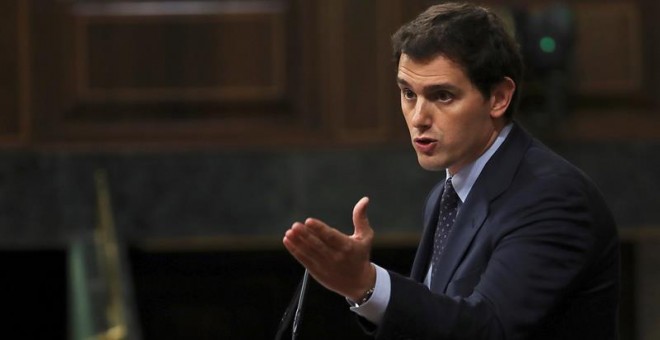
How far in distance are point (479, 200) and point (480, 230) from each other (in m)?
0.09

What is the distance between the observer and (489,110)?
3.23 m

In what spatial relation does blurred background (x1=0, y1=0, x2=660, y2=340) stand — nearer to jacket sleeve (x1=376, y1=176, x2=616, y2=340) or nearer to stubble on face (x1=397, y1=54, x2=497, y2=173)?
stubble on face (x1=397, y1=54, x2=497, y2=173)

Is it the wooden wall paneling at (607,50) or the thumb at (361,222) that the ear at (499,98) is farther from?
the wooden wall paneling at (607,50)

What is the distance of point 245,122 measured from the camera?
779 cm

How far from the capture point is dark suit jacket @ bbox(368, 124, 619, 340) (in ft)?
9.50

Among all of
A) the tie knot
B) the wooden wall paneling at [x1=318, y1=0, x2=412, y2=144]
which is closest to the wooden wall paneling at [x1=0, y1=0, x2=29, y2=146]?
the wooden wall paneling at [x1=318, y1=0, x2=412, y2=144]

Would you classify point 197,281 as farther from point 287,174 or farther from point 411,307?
point 411,307

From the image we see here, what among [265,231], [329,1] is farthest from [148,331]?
[329,1]

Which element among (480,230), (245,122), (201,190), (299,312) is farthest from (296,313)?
(245,122)


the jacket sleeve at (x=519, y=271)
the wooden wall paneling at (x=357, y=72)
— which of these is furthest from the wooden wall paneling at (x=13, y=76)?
the jacket sleeve at (x=519, y=271)

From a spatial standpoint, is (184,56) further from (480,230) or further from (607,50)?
(480,230)

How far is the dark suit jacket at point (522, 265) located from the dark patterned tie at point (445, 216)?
0.39 feet

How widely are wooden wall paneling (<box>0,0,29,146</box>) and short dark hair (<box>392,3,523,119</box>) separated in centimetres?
477

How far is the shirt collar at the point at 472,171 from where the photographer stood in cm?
329
